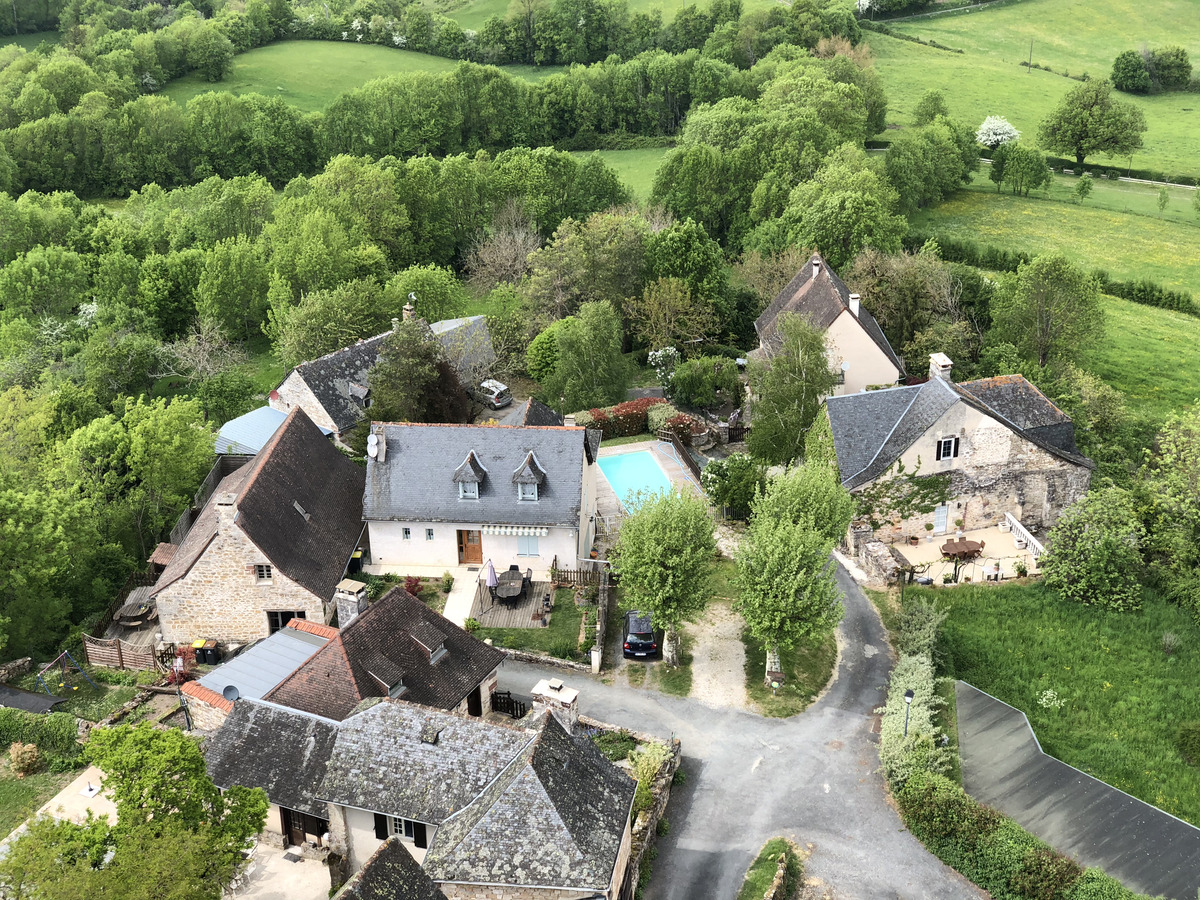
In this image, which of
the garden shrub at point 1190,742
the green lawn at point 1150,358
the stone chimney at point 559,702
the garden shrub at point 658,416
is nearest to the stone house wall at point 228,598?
the stone chimney at point 559,702

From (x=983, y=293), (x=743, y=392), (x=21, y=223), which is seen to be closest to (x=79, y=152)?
(x=21, y=223)

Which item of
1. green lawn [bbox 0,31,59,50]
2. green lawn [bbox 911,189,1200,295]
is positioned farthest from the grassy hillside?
green lawn [bbox 911,189,1200,295]

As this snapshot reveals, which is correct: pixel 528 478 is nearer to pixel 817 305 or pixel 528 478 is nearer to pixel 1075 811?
pixel 1075 811

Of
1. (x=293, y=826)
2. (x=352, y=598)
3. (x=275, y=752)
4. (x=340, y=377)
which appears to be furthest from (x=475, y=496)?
(x=340, y=377)

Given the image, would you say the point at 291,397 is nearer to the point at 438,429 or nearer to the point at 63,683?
the point at 438,429

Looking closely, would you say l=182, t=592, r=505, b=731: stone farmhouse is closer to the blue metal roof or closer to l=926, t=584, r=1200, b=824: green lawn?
l=926, t=584, r=1200, b=824: green lawn

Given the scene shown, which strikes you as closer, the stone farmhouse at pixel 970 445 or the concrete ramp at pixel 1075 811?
the concrete ramp at pixel 1075 811

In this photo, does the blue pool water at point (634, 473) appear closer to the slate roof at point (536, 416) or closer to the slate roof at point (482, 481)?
the slate roof at point (536, 416)
